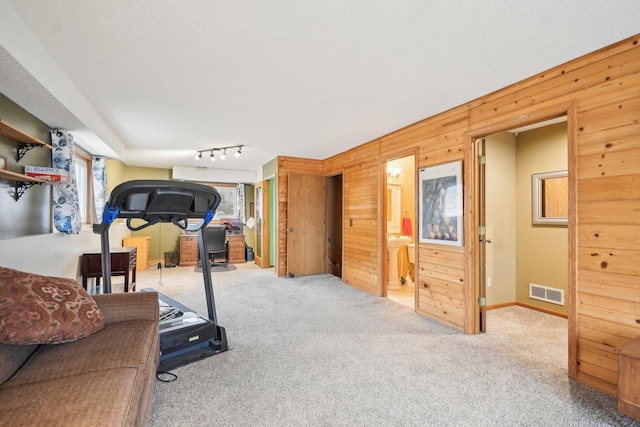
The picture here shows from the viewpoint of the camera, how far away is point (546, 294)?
12.1 ft

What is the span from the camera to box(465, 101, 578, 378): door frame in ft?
7.13

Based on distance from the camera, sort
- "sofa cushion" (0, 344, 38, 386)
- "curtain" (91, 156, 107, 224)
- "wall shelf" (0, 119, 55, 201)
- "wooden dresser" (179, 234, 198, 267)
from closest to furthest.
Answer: "sofa cushion" (0, 344, 38, 386) < "wall shelf" (0, 119, 55, 201) < "curtain" (91, 156, 107, 224) < "wooden dresser" (179, 234, 198, 267)

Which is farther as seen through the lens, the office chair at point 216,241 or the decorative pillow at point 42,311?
the office chair at point 216,241

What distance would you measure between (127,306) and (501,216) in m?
4.21

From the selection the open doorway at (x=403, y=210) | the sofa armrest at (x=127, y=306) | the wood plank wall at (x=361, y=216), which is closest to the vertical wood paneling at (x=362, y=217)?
the wood plank wall at (x=361, y=216)

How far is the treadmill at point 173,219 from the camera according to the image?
84.0 inches

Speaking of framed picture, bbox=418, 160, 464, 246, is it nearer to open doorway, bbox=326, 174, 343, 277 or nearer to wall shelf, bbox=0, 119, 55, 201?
open doorway, bbox=326, 174, 343, 277

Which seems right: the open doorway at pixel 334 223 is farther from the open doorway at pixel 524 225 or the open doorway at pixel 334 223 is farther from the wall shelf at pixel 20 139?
the wall shelf at pixel 20 139

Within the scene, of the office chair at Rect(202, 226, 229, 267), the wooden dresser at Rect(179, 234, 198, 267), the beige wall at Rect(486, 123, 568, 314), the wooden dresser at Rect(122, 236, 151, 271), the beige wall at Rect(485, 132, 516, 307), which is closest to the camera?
the beige wall at Rect(486, 123, 568, 314)

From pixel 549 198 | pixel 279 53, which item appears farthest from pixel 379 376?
pixel 549 198

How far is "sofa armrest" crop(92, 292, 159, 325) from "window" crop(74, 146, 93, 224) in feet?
11.3

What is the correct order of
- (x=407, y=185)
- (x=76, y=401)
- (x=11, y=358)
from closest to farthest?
1. (x=76, y=401)
2. (x=11, y=358)
3. (x=407, y=185)

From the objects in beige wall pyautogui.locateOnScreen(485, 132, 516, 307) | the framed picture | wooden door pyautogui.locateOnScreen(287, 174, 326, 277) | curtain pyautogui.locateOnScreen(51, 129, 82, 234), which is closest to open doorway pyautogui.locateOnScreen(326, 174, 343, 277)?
wooden door pyautogui.locateOnScreen(287, 174, 326, 277)

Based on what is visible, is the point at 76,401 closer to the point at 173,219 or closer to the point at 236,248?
the point at 173,219
